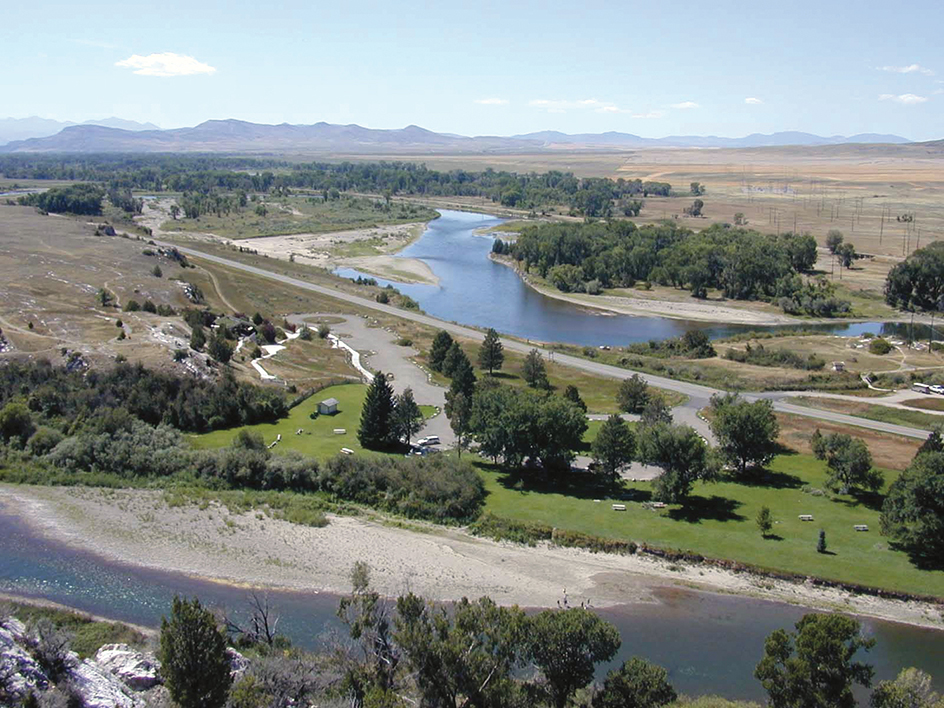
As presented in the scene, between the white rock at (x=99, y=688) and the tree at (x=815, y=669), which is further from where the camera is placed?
the tree at (x=815, y=669)

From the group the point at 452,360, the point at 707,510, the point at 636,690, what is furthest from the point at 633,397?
the point at 636,690

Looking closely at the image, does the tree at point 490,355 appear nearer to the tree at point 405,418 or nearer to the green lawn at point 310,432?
the green lawn at point 310,432

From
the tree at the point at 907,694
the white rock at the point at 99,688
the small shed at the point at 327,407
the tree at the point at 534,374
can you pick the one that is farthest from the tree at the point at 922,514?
the small shed at the point at 327,407

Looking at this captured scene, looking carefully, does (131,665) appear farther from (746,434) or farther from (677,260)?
(677,260)

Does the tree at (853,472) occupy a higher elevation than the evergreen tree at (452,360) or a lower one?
lower

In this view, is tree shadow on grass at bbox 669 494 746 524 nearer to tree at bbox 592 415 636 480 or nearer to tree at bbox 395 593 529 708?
tree at bbox 592 415 636 480

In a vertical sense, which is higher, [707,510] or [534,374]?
[534,374]

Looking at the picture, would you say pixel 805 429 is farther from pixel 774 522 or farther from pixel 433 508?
pixel 433 508

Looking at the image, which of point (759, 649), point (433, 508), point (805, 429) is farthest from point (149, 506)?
point (805, 429)
